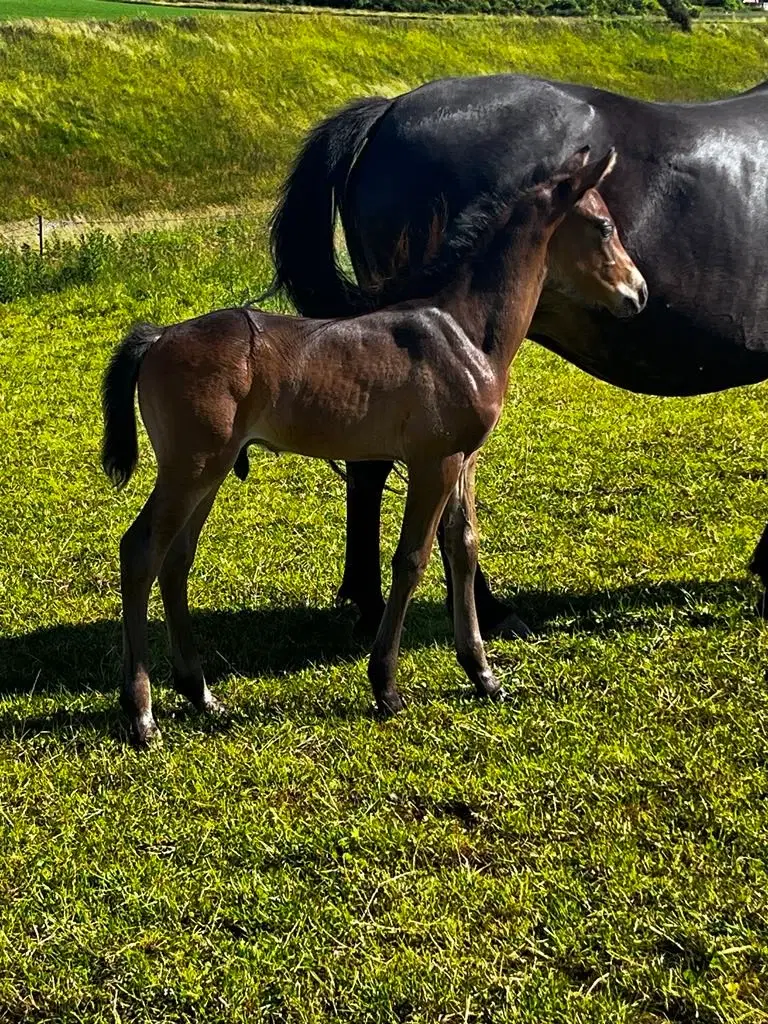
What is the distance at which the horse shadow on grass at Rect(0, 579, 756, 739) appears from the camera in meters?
4.45

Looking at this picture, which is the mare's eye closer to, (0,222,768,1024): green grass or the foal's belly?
the foal's belly

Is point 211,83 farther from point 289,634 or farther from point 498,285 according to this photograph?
point 498,285

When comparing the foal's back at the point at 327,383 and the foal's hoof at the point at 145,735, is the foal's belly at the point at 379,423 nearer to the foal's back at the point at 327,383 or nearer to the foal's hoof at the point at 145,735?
the foal's back at the point at 327,383

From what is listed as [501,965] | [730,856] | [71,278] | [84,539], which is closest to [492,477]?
[84,539]

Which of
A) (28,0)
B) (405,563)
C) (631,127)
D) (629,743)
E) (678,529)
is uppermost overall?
(631,127)

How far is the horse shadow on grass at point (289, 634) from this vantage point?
14.6ft

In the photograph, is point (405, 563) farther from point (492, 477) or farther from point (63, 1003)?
point (492, 477)

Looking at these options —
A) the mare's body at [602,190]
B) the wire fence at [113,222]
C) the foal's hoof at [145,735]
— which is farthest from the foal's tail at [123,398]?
the wire fence at [113,222]

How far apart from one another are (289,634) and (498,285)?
1.82 metres

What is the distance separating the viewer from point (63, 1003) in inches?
109

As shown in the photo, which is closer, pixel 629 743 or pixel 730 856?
pixel 730 856

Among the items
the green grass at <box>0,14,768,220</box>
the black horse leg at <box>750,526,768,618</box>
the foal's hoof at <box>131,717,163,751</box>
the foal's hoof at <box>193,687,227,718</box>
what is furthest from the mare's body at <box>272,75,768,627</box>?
the green grass at <box>0,14,768,220</box>

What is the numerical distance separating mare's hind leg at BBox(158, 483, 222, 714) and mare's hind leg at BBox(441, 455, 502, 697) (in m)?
0.90

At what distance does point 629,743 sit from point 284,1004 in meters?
1.58
